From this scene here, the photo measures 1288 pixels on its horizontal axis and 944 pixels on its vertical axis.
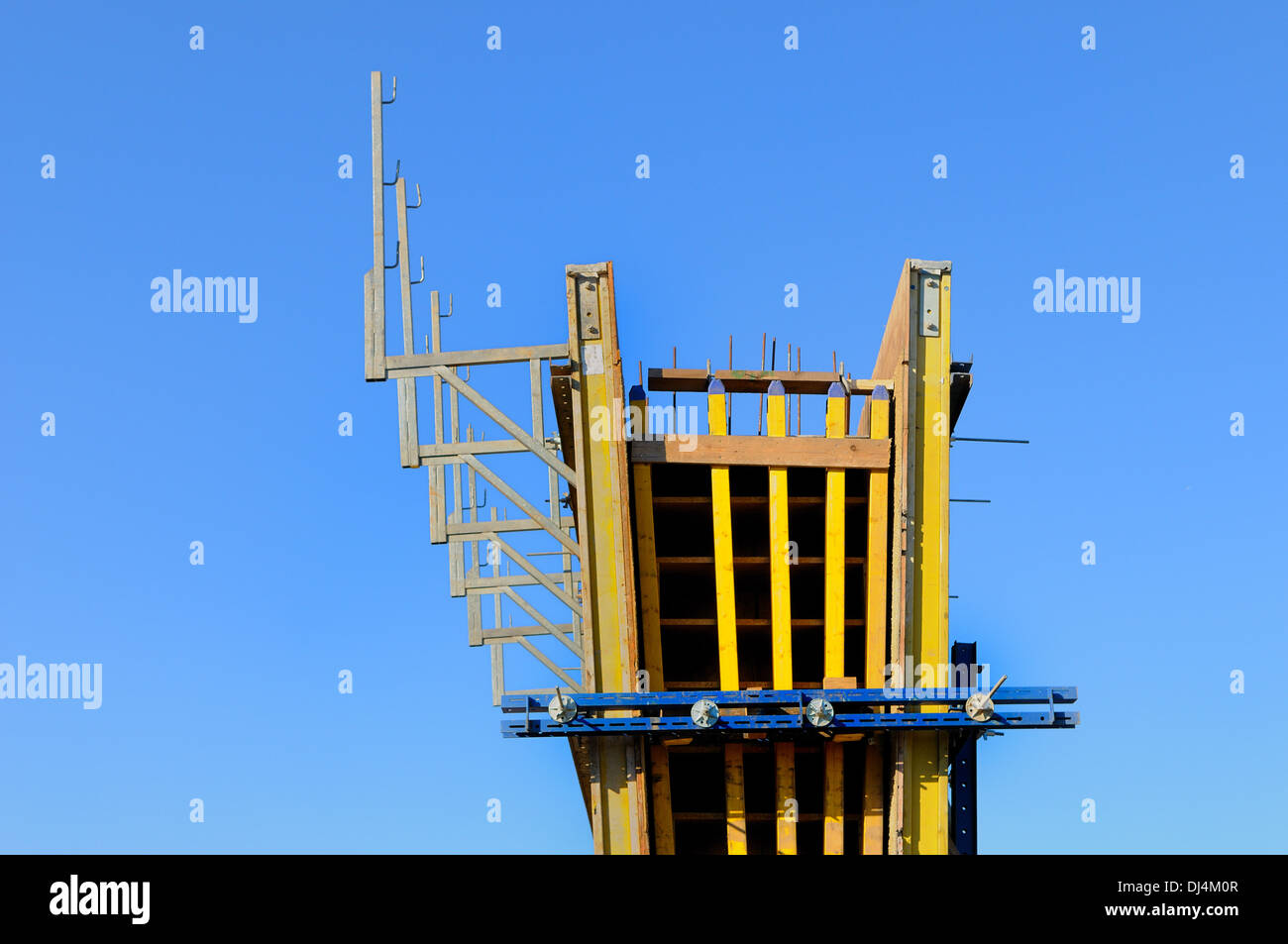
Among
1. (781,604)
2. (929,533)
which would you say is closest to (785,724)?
(781,604)

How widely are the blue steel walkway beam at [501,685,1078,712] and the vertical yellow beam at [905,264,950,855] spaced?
0.76 m

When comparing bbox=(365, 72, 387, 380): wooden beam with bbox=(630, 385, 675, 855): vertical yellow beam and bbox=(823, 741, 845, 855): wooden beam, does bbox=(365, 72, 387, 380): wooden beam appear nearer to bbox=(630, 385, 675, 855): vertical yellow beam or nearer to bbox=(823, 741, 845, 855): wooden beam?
bbox=(630, 385, 675, 855): vertical yellow beam

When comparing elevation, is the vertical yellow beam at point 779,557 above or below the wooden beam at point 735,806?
above

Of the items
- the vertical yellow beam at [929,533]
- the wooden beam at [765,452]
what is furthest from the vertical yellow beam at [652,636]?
the vertical yellow beam at [929,533]

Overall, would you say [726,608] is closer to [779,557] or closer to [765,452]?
[779,557]

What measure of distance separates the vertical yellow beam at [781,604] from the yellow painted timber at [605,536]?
190 cm

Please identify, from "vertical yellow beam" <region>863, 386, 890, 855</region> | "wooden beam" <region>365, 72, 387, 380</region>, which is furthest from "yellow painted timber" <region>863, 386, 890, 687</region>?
"wooden beam" <region>365, 72, 387, 380</region>

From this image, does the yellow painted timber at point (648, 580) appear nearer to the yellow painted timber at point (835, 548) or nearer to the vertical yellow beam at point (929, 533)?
the yellow painted timber at point (835, 548)

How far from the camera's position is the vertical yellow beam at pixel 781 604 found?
22.9 m
